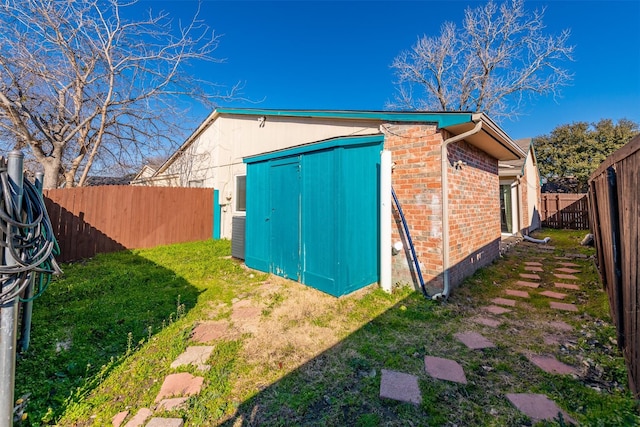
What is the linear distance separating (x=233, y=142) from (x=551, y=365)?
9010 millimetres

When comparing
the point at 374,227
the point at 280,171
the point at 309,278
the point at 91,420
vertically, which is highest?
the point at 280,171

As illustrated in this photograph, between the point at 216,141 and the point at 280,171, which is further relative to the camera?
the point at 216,141

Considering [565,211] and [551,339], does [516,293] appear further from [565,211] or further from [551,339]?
[565,211]

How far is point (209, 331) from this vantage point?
122 inches

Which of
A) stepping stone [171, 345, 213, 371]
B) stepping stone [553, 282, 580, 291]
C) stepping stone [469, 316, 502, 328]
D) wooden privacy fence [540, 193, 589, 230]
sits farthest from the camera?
wooden privacy fence [540, 193, 589, 230]

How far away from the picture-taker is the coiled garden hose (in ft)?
4.80

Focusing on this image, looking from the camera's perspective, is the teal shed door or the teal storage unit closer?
the teal storage unit

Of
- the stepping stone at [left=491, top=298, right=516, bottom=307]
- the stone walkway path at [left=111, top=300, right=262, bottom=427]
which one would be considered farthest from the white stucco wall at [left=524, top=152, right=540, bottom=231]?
the stone walkway path at [left=111, top=300, right=262, bottom=427]

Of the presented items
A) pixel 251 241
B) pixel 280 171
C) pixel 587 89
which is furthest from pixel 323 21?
pixel 587 89

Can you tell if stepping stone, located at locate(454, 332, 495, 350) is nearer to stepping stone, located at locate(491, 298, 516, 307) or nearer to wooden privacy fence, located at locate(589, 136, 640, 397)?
wooden privacy fence, located at locate(589, 136, 640, 397)

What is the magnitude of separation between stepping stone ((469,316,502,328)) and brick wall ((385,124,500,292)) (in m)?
0.65

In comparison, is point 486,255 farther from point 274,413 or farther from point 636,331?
point 274,413

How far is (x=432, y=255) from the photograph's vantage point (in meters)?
4.05

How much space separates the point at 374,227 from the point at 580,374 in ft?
9.26
